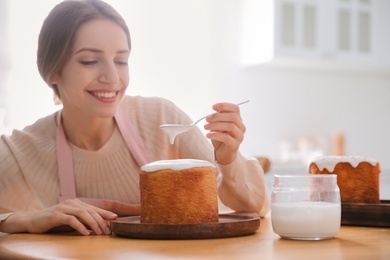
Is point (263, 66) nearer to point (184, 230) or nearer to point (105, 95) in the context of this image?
point (105, 95)

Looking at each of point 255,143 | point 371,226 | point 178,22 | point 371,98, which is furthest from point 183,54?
point 371,226

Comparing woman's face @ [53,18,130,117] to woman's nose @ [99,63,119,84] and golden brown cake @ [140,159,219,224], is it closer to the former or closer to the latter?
woman's nose @ [99,63,119,84]

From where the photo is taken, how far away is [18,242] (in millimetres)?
1164

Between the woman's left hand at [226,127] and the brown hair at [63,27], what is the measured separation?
0.54 m

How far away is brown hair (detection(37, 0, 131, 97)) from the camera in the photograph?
5.87ft

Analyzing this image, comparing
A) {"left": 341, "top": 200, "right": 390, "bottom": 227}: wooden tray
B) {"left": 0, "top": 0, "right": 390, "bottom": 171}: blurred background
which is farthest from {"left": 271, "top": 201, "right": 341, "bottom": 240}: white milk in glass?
{"left": 0, "top": 0, "right": 390, "bottom": 171}: blurred background

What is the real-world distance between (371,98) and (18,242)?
4.57 meters

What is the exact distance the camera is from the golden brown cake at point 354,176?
59.2 inches

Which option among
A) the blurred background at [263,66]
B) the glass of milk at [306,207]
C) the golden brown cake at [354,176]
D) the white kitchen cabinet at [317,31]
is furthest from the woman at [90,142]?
the white kitchen cabinet at [317,31]

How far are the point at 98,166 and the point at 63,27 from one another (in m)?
0.41

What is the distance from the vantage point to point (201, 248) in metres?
1.04

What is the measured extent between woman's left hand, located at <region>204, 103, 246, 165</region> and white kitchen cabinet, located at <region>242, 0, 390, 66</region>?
119 inches

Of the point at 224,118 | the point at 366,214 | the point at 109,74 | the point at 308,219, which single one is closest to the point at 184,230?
the point at 308,219

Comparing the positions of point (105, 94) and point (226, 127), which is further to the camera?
point (105, 94)
